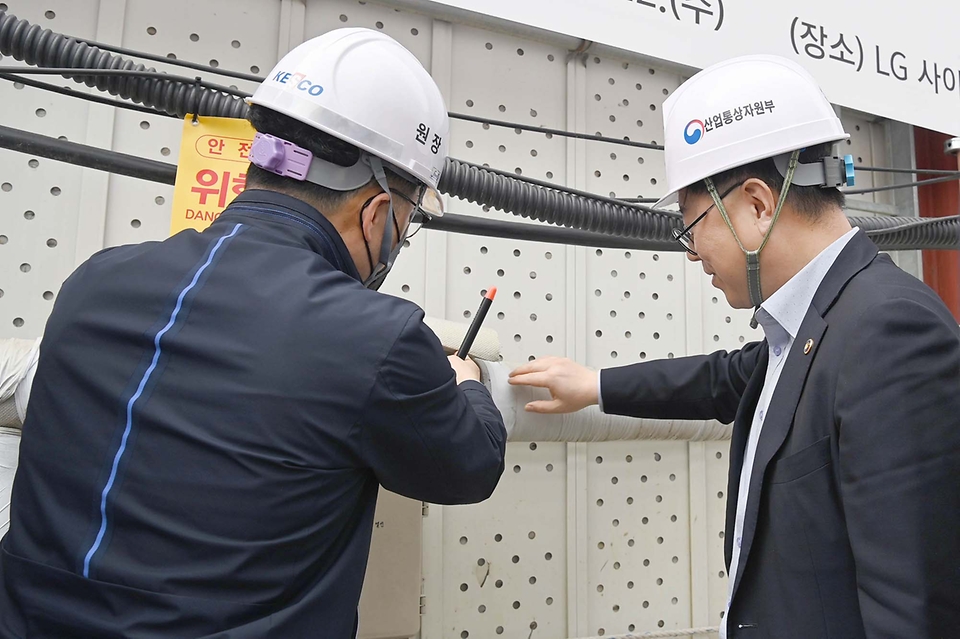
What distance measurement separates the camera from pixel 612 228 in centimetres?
116

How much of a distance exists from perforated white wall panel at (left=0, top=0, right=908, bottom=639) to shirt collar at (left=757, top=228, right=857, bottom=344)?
0.57 meters

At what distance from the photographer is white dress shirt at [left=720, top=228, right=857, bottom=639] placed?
0.77m

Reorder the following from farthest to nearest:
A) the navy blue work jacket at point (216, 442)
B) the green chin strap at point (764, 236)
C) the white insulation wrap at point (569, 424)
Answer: the white insulation wrap at point (569, 424), the green chin strap at point (764, 236), the navy blue work jacket at point (216, 442)

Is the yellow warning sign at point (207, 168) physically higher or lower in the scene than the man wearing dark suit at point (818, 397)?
higher

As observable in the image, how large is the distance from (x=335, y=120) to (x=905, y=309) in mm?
593

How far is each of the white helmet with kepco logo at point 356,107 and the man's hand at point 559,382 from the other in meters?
0.35

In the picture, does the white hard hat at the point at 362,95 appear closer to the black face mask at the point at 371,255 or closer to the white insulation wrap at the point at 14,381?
the black face mask at the point at 371,255

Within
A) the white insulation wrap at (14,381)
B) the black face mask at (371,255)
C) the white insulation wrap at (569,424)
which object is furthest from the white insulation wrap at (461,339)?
the white insulation wrap at (14,381)

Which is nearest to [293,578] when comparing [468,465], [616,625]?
[468,465]

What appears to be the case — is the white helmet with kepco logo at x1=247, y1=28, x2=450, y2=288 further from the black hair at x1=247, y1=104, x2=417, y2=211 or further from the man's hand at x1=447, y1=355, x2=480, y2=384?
the man's hand at x1=447, y1=355, x2=480, y2=384

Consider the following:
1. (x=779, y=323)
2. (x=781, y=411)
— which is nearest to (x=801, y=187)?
(x=779, y=323)

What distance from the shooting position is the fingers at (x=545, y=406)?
1.05 m

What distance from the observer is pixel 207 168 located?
0.94 m

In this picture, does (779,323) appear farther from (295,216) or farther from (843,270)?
(295,216)
